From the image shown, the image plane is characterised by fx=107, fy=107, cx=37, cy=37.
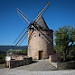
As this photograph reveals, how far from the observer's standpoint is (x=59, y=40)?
14.8 m

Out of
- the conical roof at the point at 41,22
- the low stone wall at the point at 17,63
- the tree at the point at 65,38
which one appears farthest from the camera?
the conical roof at the point at 41,22

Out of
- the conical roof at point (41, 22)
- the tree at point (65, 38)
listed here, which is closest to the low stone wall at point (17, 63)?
the tree at point (65, 38)

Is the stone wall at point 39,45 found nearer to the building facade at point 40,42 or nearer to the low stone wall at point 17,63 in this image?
the building facade at point 40,42

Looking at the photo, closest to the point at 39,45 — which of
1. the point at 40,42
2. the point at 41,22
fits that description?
the point at 40,42

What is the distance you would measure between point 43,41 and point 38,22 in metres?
3.98

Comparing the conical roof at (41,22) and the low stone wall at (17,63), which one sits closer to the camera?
the low stone wall at (17,63)

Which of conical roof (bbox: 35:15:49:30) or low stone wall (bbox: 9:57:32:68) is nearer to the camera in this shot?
low stone wall (bbox: 9:57:32:68)

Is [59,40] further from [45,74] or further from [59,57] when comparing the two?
[45,74]

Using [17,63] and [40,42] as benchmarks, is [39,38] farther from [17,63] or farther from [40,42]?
[17,63]

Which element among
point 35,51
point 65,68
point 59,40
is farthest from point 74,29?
point 35,51

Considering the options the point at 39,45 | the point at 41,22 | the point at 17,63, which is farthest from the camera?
the point at 41,22

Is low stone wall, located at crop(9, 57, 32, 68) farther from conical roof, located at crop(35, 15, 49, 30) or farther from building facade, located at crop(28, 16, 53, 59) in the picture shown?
conical roof, located at crop(35, 15, 49, 30)

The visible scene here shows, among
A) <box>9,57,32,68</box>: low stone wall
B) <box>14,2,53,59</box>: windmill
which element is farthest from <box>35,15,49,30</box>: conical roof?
<box>9,57,32,68</box>: low stone wall

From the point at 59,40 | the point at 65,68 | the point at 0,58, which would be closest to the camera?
the point at 65,68
